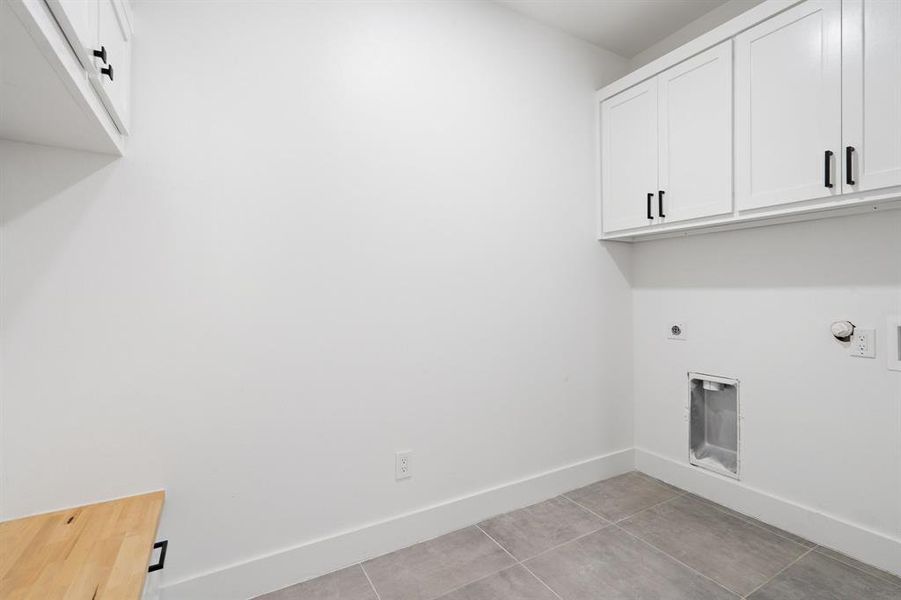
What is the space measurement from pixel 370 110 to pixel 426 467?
179cm

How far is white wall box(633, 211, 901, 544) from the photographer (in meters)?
1.76

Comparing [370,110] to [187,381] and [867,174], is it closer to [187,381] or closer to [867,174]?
[187,381]

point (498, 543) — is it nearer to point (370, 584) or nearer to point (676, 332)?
point (370, 584)

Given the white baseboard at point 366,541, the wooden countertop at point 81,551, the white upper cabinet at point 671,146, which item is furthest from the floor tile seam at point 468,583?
the white upper cabinet at point 671,146

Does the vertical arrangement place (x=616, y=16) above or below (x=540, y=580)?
above

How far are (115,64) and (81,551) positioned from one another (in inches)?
57.4

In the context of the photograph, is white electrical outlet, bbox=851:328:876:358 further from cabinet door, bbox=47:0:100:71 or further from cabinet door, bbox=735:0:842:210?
cabinet door, bbox=47:0:100:71

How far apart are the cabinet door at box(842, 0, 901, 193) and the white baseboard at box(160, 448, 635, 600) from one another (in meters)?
2.03

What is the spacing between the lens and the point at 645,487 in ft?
8.33

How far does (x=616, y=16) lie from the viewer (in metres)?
2.41

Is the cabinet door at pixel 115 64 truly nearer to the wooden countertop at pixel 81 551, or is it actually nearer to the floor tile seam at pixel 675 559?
the wooden countertop at pixel 81 551

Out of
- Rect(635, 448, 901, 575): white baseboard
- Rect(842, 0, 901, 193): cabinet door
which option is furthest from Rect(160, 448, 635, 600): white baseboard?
Rect(842, 0, 901, 193): cabinet door

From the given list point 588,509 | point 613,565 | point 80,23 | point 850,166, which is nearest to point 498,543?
point 613,565

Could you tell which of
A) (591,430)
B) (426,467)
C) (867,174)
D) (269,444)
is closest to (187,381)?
(269,444)
